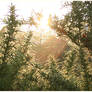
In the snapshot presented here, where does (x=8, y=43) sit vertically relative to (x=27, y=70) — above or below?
above

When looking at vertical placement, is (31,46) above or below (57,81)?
above

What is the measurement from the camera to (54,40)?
118 ft

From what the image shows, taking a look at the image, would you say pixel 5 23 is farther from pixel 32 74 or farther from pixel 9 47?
pixel 32 74

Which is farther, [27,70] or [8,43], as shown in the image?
[8,43]

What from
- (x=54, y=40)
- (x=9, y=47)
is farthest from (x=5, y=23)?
(x=54, y=40)

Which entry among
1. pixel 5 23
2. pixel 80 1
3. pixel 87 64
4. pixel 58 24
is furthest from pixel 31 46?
pixel 80 1

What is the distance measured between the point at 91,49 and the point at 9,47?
6.50m

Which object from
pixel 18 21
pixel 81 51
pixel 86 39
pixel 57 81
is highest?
pixel 18 21

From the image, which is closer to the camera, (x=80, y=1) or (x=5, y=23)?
(x=5, y=23)

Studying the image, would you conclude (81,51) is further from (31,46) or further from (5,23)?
(5,23)

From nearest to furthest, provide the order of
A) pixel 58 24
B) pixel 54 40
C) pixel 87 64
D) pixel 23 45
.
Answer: pixel 87 64
pixel 23 45
pixel 58 24
pixel 54 40

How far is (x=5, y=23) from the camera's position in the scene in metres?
9.68

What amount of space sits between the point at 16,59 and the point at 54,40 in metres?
27.4

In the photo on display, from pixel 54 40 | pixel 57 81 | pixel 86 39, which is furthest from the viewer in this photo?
pixel 54 40
